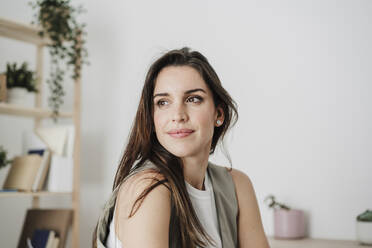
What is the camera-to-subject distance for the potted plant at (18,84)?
213 centimetres

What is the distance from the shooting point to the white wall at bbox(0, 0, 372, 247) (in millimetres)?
1836

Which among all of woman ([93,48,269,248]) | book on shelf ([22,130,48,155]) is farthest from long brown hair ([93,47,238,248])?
book on shelf ([22,130,48,155])

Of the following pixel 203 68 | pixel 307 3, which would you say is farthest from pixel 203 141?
pixel 307 3

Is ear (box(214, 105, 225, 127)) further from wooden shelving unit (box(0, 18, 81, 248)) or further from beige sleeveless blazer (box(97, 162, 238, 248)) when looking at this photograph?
wooden shelving unit (box(0, 18, 81, 248))

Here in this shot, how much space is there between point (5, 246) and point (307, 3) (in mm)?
2167

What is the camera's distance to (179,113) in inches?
45.7

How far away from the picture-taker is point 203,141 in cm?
120

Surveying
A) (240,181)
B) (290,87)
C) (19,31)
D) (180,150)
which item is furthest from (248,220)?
(19,31)

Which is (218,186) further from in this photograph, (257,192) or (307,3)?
(307,3)

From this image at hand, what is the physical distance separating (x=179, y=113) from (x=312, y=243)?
95 centimetres

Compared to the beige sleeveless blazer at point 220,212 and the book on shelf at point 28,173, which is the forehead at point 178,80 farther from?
the book on shelf at point 28,173

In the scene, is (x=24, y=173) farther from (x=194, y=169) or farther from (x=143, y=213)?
(x=143, y=213)

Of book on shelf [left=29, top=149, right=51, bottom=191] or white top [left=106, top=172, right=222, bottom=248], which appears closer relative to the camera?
white top [left=106, top=172, right=222, bottom=248]

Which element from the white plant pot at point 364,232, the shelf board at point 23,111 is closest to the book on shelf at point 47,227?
the shelf board at point 23,111
